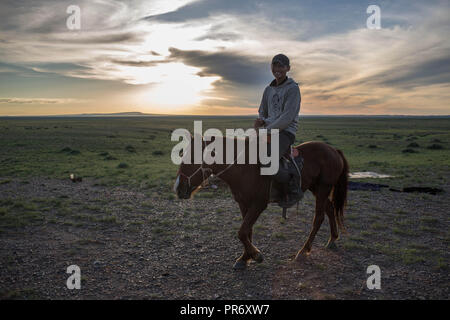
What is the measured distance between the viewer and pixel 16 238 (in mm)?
6828

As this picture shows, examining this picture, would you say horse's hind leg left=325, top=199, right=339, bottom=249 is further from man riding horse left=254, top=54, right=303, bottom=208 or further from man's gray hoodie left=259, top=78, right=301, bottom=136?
man's gray hoodie left=259, top=78, right=301, bottom=136

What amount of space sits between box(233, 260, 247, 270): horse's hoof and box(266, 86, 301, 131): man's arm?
2730mm

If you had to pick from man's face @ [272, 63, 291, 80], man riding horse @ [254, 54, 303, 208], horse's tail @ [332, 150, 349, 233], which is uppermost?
man's face @ [272, 63, 291, 80]

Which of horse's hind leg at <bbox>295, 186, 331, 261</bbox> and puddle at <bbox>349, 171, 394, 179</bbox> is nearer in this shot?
horse's hind leg at <bbox>295, 186, 331, 261</bbox>

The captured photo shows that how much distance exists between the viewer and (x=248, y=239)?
5.52 metres

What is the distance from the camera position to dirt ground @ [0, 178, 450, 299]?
4.81 m

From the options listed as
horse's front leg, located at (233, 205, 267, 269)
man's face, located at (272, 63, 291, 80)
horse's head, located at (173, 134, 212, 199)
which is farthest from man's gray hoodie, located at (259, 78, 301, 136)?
horse's front leg, located at (233, 205, 267, 269)

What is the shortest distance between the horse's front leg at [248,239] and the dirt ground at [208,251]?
19cm

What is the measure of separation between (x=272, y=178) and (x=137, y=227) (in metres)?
4.48

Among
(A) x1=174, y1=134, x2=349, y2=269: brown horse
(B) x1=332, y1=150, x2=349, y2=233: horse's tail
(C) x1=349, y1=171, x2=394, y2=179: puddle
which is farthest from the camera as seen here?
(C) x1=349, y1=171, x2=394, y2=179: puddle

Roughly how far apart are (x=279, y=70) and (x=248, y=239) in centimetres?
336

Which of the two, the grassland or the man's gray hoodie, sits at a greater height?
the man's gray hoodie

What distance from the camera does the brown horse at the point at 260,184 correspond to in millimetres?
4930
